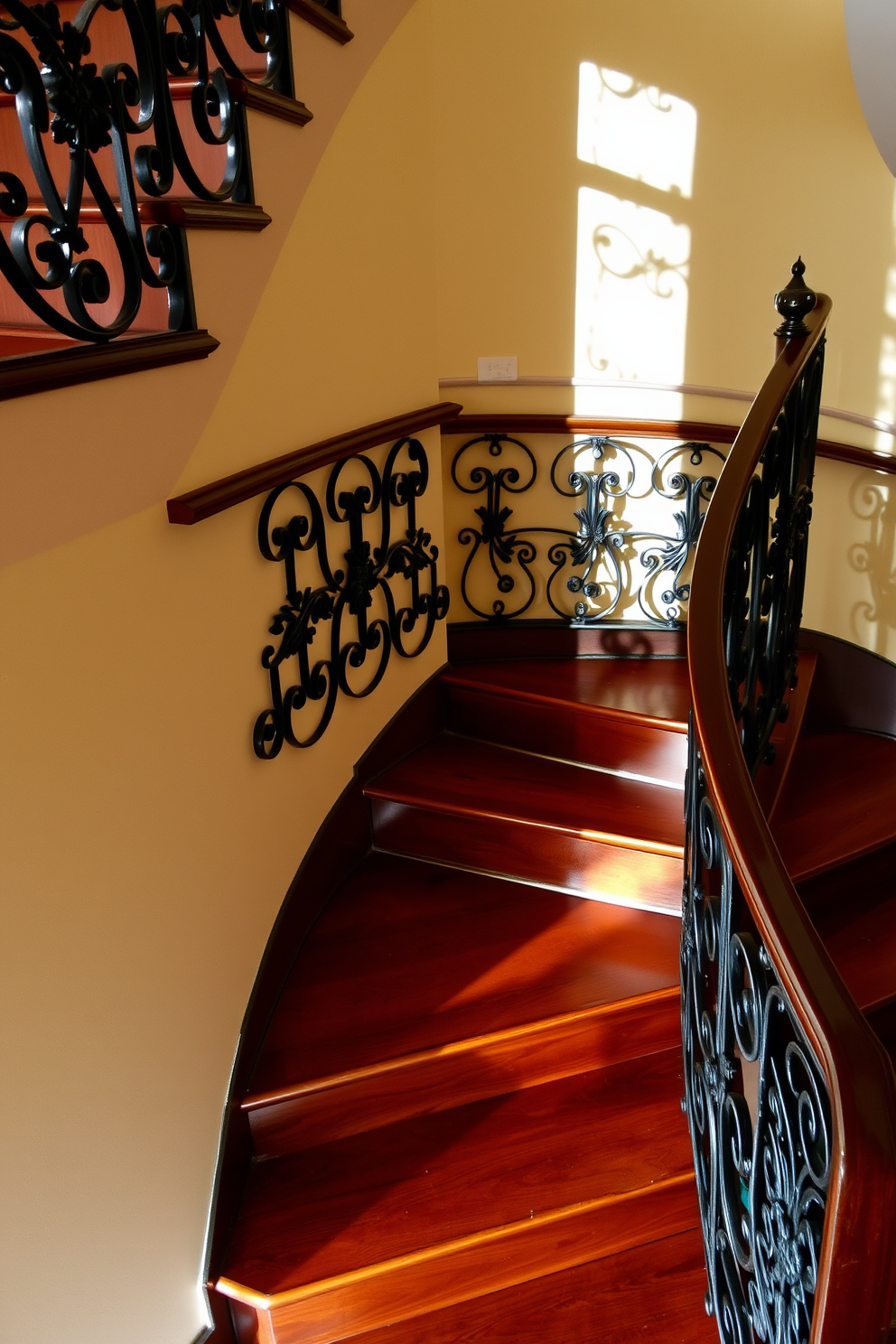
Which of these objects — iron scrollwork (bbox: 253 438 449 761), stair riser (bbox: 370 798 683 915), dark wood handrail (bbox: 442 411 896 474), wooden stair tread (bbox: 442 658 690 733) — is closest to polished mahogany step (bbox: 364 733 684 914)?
stair riser (bbox: 370 798 683 915)

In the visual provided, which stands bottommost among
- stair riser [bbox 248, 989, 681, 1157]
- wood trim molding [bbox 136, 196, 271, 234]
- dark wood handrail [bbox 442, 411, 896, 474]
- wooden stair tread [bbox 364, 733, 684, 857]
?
stair riser [bbox 248, 989, 681, 1157]

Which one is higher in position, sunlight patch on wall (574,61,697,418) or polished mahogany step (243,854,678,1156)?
sunlight patch on wall (574,61,697,418)

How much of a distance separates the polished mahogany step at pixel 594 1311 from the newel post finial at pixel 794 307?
76.2 inches

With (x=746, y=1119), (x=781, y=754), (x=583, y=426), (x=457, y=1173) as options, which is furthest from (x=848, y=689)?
(x=746, y=1119)

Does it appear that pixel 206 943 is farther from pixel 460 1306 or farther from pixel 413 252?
pixel 413 252

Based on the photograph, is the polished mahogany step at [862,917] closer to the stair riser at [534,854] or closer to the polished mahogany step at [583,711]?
the stair riser at [534,854]

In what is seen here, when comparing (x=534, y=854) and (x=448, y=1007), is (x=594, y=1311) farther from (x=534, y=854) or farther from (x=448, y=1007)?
(x=534, y=854)

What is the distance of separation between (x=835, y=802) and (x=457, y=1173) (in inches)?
52.1

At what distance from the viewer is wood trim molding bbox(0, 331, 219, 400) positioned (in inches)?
51.4

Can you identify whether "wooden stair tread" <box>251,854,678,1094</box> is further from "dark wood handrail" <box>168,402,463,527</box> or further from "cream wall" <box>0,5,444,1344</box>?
"dark wood handrail" <box>168,402,463,527</box>

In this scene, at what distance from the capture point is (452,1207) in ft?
6.62

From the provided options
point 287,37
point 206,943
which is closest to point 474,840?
point 206,943

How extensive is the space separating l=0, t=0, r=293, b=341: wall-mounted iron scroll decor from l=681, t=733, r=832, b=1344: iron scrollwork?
3.67 ft

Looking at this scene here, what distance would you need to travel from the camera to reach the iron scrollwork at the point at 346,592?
218 centimetres
